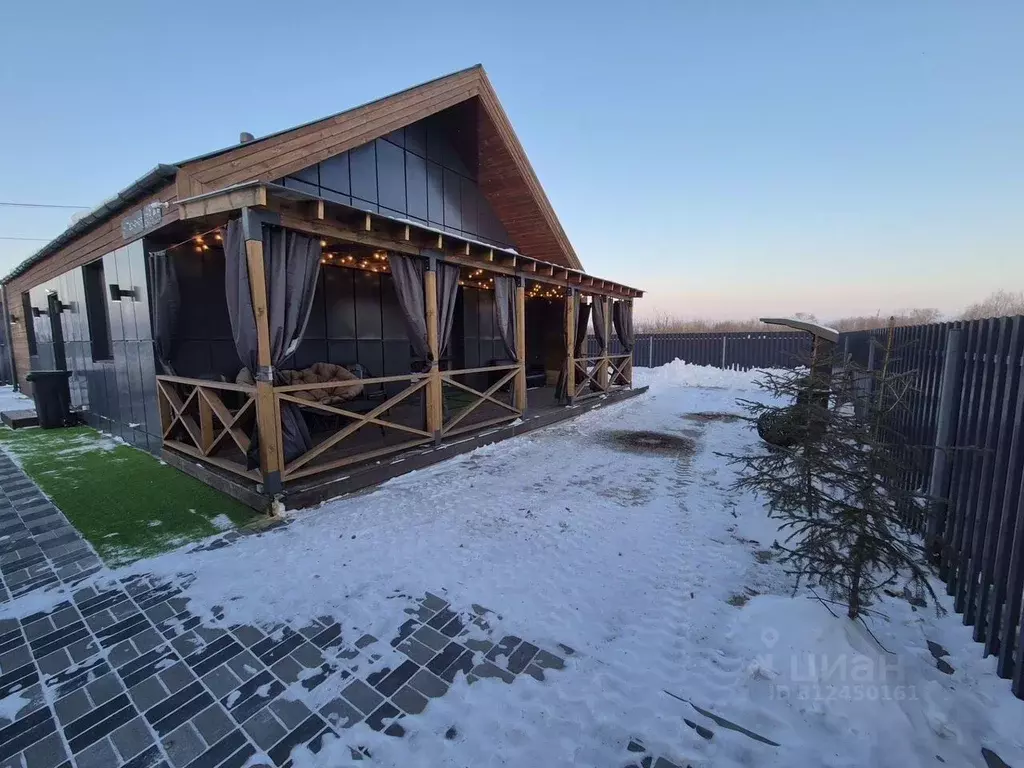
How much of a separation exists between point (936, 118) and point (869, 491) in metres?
12.0

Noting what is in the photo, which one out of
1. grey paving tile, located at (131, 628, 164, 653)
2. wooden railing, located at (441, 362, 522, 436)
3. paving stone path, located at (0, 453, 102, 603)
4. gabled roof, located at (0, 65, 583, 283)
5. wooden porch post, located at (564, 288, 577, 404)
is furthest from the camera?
wooden porch post, located at (564, 288, 577, 404)

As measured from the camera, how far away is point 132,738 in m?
1.58

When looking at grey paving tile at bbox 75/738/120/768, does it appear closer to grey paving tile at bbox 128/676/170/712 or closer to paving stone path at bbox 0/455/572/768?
paving stone path at bbox 0/455/572/768

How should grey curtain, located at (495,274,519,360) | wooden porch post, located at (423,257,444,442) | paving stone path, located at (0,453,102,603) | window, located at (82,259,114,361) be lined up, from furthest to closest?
grey curtain, located at (495,274,519,360) → window, located at (82,259,114,361) → wooden porch post, located at (423,257,444,442) → paving stone path, located at (0,453,102,603)

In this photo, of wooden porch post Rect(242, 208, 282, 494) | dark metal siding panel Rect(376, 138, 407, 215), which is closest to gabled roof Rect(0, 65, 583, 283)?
dark metal siding panel Rect(376, 138, 407, 215)

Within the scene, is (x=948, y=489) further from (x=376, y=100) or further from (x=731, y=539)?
(x=376, y=100)

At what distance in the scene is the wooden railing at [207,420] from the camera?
4.26 meters

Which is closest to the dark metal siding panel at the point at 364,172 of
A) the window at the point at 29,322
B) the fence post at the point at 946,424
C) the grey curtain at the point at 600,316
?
the grey curtain at the point at 600,316

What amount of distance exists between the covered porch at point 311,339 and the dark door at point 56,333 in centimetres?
530

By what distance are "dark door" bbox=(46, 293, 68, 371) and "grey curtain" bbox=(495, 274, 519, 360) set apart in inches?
344

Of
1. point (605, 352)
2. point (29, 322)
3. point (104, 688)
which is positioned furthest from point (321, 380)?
point (29, 322)

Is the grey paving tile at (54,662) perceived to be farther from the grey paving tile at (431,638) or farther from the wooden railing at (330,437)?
the wooden railing at (330,437)

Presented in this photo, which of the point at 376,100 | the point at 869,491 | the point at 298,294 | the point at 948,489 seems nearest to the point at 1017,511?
the point at 869,491

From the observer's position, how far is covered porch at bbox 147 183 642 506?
3.85 m
